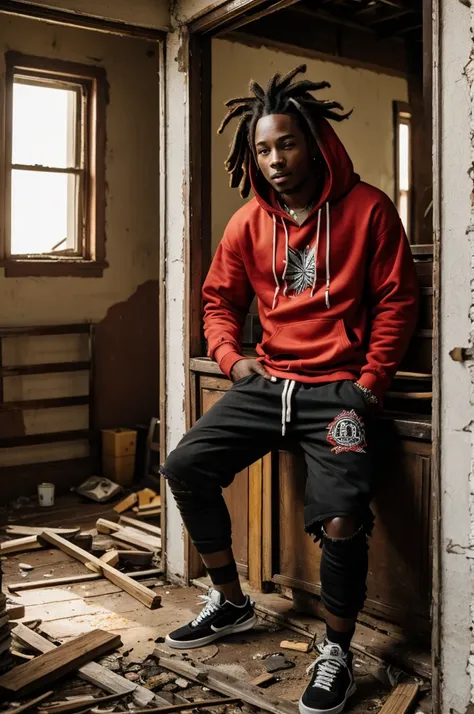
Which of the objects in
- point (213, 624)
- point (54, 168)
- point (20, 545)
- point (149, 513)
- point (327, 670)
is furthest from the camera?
point (54, 168)

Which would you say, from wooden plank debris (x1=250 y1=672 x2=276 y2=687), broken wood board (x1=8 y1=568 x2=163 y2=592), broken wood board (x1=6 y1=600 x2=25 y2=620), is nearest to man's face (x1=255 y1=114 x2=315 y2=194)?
wooden plank debris (x1=250 y1=672 x2=276 y2=687)

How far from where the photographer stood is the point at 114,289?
5719mm

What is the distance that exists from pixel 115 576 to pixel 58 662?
0.95m

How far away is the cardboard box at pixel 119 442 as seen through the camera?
549 cm

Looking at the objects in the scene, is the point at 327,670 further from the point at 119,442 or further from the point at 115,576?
the point at 119,442

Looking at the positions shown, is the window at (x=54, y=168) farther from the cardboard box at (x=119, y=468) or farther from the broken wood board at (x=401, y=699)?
the broken wood board at (x=401, y=699)

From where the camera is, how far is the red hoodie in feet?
8.58

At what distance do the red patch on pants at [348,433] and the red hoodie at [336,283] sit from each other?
114mm

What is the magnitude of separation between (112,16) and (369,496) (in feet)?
7.21

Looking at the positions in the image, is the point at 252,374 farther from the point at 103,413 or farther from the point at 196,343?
the point at 103,413

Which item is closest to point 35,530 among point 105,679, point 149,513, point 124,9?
point 149,513

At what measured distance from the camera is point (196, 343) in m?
3.61

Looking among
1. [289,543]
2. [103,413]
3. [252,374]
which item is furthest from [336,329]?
[103,413]

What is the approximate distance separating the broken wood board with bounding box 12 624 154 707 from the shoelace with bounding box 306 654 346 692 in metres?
0.50
